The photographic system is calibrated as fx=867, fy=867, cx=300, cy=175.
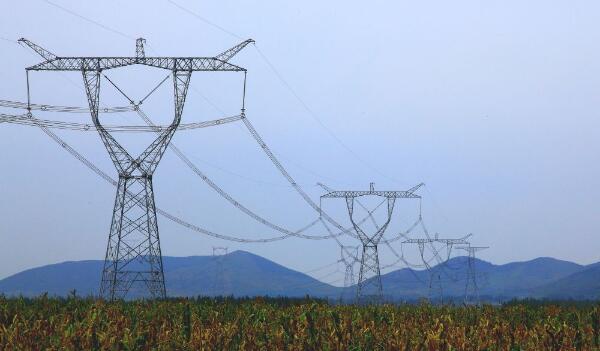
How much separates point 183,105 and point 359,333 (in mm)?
33081

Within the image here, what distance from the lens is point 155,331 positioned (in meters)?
19.1

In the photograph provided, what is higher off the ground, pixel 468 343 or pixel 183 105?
pixel 183 105

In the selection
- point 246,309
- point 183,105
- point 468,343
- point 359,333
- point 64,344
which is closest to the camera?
point 64,344

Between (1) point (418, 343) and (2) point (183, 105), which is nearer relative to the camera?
(1) point (418, 343)

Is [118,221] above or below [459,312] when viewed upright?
above

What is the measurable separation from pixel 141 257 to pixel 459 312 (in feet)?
73.2

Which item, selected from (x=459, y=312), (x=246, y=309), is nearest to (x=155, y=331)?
(x=246, y=309)

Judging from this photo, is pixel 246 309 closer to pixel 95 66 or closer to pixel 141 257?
pixel 141 257

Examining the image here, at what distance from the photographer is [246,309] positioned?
27.1 m

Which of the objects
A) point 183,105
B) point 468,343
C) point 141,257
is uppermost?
point 183,105

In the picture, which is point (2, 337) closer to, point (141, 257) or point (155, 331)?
point (155, 331)

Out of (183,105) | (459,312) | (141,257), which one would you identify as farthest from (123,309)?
(183,105)

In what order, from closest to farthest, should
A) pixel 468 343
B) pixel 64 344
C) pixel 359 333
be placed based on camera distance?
pixel 64 344, pixel 468 343, pixel 359 333

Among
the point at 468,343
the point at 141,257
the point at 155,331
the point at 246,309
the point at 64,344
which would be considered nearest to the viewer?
the point at 64,344
